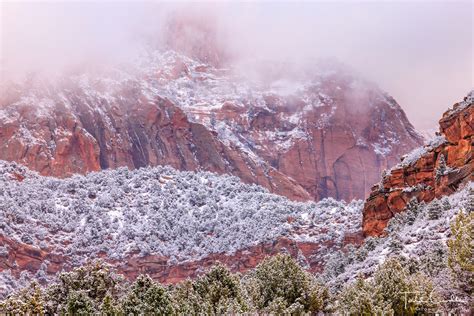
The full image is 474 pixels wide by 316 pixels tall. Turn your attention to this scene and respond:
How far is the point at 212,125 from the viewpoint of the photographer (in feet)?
482

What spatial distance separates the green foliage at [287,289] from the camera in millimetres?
40812

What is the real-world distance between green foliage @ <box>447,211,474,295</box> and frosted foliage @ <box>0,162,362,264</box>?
160 ft

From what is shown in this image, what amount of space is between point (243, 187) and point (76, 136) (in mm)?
43445

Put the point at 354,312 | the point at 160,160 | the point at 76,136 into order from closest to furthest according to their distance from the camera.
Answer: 1. the point at 354,312
2. the point at 76,136
3. the point at 160,160

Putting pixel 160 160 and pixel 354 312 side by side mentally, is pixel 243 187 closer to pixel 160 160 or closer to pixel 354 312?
pixel 160 160

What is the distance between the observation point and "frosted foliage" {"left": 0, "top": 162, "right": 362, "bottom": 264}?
275ft

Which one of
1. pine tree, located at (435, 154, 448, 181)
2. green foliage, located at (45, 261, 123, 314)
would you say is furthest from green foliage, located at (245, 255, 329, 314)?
pine tree, located at (435, 154, 448, 181)

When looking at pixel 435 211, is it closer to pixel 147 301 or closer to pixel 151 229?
pixel 147 301

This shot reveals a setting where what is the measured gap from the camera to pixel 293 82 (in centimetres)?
16725

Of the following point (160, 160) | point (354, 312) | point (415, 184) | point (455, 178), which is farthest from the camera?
point (160, 160)

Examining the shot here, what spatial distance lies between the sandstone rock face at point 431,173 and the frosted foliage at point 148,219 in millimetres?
10740

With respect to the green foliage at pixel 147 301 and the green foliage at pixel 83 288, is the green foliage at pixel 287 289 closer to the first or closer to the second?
the green foliage at pixel 147 301

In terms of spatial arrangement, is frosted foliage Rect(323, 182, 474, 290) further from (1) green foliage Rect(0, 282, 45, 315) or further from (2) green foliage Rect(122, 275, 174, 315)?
(1) green foliage Rect(0, 282, 45, 315)

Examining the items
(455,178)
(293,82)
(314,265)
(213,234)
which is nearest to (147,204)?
(213,234)
